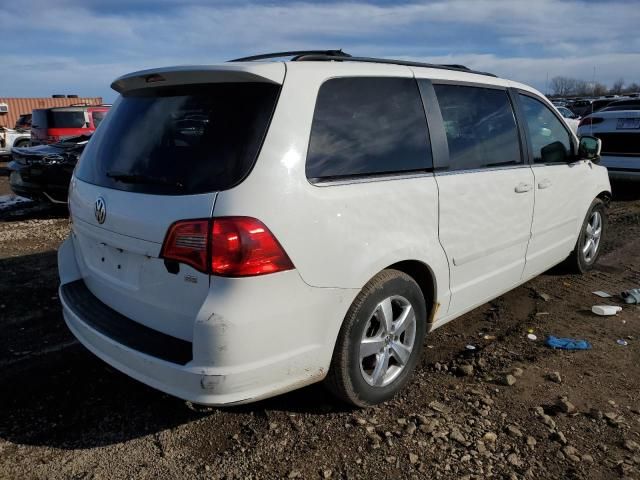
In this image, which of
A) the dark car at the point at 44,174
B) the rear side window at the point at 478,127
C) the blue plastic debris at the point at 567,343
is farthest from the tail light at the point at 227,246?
the dark car at the point at 44,174

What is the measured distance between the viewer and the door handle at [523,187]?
387 cm

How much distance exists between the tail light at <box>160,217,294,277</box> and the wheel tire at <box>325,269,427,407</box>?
1.99 feet

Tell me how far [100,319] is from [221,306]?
91cm

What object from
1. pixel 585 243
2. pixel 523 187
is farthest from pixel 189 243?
pixel 585 243

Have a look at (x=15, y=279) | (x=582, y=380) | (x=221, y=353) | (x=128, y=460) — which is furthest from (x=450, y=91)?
(x=15, y=279)

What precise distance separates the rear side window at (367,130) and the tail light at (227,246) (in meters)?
0.41

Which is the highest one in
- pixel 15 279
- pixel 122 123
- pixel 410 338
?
pixel 122 123

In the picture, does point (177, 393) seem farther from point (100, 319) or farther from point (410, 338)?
point (410, 338)

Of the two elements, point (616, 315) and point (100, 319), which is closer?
point (100, 319)

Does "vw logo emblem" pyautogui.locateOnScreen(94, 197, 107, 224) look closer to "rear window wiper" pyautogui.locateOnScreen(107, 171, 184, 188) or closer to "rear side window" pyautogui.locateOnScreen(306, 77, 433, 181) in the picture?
"rear window wiper" pyautogui.locateOnScreen(107, 171, 184, 188)

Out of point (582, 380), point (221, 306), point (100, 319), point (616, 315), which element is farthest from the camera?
point (616, 315)

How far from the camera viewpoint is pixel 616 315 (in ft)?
14.6

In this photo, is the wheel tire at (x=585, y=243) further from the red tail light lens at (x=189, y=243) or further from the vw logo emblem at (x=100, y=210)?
the vw logo emblem at (x=100, y=210)

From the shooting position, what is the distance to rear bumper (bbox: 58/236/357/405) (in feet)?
7.55
